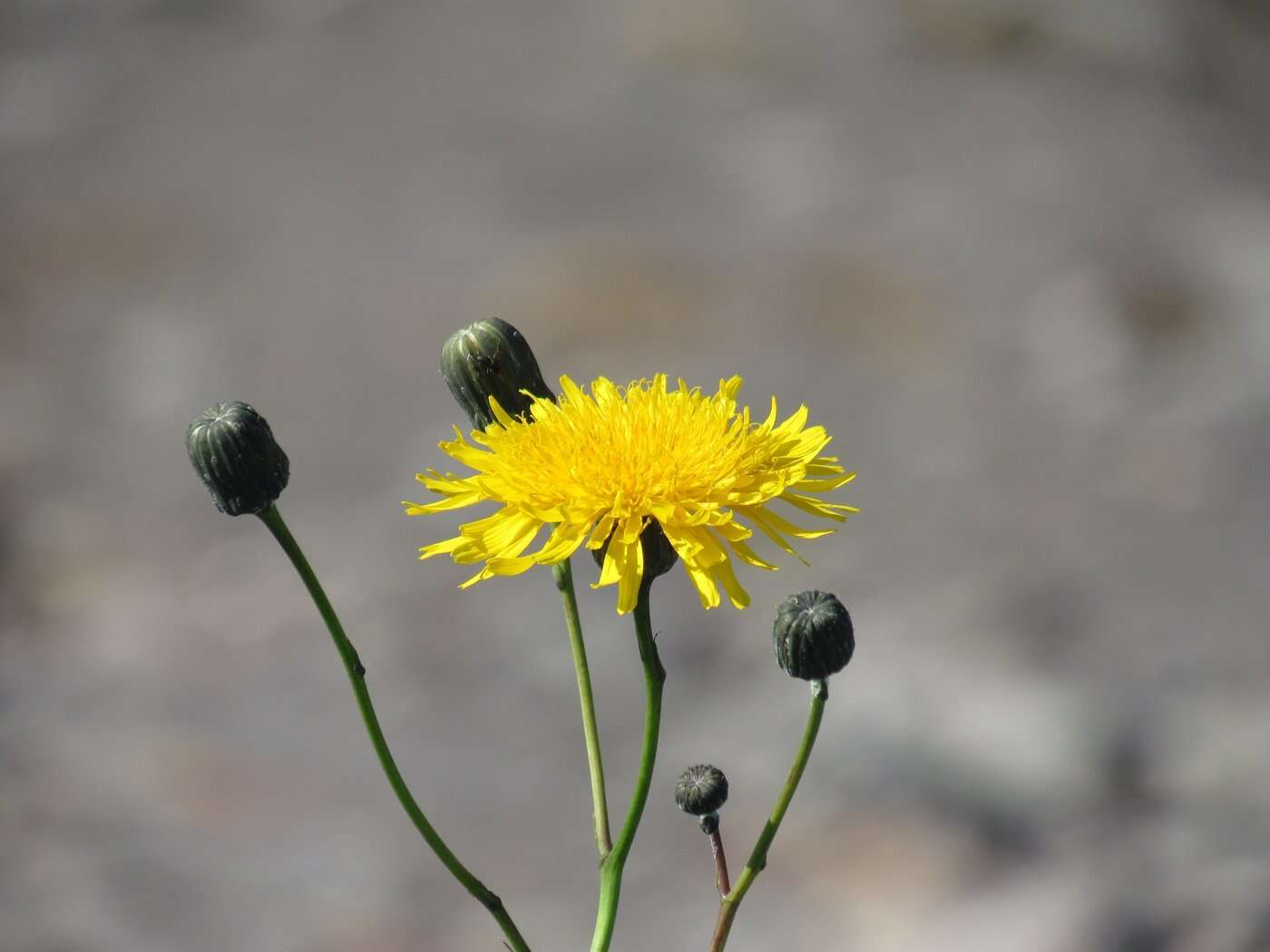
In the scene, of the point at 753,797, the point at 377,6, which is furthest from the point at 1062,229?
the point at 377,6

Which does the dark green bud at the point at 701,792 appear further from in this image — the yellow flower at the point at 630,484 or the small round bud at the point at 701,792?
the yellow flower at the point at 630,484

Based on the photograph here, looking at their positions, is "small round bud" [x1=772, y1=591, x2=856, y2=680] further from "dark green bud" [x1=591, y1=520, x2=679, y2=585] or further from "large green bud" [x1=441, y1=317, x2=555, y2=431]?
"large green bud" [x1=441, y1=317, x2=555, y2=431]

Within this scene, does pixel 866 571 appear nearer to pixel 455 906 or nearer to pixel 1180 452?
pixel 1180 452

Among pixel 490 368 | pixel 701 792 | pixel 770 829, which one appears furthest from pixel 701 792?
pixel 490 368

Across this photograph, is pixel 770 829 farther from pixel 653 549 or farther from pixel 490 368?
pixel 490 368

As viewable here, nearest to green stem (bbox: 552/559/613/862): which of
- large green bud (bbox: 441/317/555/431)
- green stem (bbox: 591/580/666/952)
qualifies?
green stem (bbox: 591/580/666/952)

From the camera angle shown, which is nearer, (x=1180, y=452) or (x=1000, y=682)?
(x=1000, y=682)

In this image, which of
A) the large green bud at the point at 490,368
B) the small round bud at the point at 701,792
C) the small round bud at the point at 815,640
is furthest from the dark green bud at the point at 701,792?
the large green bud at the point at 490,368
